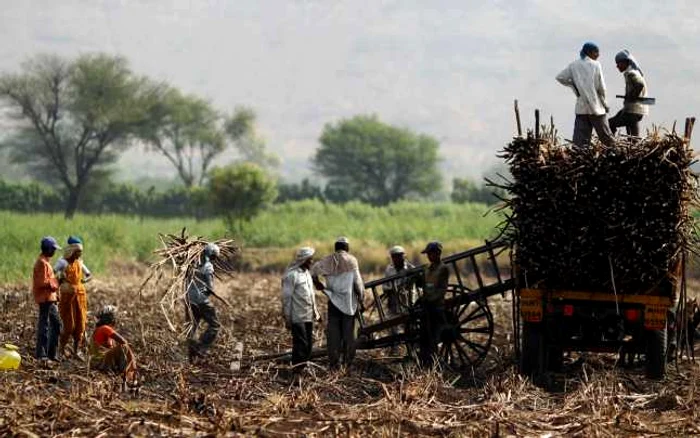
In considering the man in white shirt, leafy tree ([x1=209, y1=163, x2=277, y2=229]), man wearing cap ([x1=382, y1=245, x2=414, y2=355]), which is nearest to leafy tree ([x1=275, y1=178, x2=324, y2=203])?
leafy tree ([x1=209, y1=163, x2=277, y2=229])

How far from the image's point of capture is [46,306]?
1329cm

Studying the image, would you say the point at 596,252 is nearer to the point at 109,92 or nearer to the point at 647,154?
the point at 647,154

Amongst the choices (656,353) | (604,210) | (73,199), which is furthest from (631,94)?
(73,199)

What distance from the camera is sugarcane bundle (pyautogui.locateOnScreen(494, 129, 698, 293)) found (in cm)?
1176

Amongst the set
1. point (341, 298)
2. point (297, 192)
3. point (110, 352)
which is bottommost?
point (110, 352)

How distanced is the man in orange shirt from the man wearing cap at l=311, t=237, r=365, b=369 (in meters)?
3.02

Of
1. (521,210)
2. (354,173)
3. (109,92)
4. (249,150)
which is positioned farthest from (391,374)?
(249,150)

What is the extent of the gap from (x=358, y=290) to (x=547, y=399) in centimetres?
308

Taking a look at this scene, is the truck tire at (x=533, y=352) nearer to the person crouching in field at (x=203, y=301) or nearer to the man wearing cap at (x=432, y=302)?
the man wearing cap at (x=432, y=302)

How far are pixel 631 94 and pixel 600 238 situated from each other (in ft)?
8.40

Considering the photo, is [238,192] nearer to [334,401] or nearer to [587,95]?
[587,95]

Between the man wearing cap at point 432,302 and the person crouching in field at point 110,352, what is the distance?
3.72 m

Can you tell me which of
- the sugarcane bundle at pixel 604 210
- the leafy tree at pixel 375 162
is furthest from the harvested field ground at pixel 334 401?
the leafy tree at pixel 375 162

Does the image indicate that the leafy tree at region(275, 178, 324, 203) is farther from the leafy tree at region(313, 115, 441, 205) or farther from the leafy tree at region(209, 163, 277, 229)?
the leafy tree at region(209, 163, 277, 229)
